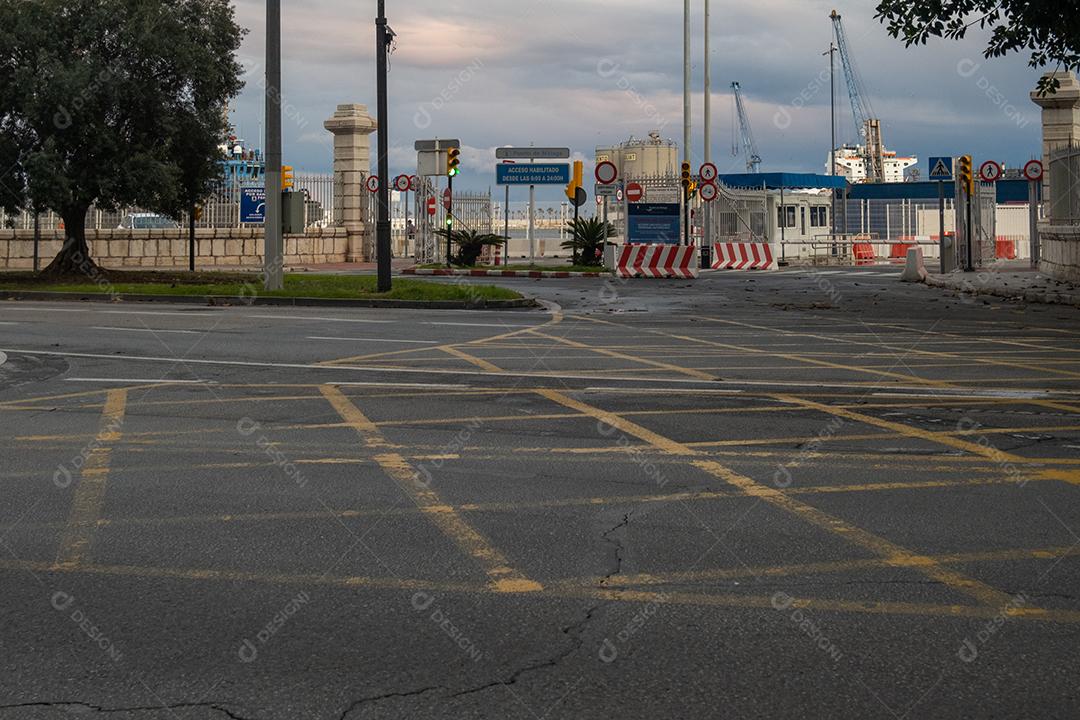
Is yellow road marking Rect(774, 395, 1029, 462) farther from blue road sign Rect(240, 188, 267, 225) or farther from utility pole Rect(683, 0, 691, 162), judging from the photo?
blue road sign Rect(240, 188, 267, 225)

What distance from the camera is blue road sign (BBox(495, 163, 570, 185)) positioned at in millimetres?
41750

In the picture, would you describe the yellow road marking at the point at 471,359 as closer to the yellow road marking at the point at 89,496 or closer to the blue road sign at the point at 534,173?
the yellow road marking at the point at 89,496

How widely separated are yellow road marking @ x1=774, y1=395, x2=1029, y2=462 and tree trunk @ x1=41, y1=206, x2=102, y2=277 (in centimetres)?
2197

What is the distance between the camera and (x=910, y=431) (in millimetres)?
8797

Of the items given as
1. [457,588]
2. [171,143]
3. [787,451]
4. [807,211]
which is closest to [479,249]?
[171,143]

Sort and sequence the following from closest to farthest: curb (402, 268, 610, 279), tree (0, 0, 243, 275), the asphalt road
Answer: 1. the asphalt road
2. tree (0, 0, 243, 275)
3. curb (402, 268, 610, 279)

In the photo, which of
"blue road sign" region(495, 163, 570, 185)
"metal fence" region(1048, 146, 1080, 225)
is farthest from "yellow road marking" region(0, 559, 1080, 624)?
"blue road sign" region(495, 163, 570, 185)

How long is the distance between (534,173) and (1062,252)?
61.1ft

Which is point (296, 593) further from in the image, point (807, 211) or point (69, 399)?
point (807, 211)

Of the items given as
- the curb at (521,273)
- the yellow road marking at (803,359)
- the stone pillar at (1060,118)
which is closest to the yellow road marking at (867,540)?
the yellow road marking at (803,359)

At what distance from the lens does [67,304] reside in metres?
22.5

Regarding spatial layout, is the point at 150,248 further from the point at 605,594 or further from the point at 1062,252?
the point at 605,594

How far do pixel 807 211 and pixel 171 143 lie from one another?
36901mm

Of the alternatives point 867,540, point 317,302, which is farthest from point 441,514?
point 317,302
